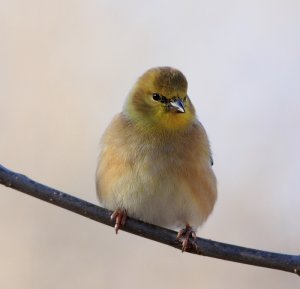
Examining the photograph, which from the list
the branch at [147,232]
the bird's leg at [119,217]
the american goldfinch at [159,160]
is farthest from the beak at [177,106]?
the branch at [147,232]

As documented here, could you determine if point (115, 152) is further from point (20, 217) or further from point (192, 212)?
point (20, 217)

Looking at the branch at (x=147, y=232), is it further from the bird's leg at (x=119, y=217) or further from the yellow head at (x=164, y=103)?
the yellow head at (x=164, y=103)

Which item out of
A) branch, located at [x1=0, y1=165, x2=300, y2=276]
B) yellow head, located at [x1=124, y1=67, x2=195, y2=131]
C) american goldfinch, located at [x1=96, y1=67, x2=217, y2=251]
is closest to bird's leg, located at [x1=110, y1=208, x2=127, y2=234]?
american goldfinch, located at [x1=96, y1=67, x2=217, y2=251]

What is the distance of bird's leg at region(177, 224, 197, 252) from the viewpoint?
3.94 metres

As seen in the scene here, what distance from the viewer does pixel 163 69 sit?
446 cm

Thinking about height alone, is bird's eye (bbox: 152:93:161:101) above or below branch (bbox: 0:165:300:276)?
above

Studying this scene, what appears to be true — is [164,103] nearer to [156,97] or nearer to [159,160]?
[156,97]

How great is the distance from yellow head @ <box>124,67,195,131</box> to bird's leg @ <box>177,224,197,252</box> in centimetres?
59

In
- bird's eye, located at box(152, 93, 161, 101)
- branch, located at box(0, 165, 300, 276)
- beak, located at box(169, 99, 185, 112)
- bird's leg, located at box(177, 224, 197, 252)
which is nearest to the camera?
branch, located at box(0, 165, 300, 276)

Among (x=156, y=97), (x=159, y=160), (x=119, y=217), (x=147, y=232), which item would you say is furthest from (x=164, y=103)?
(x=147, y=232)

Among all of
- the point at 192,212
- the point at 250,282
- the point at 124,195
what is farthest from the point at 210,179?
the point at 250,282

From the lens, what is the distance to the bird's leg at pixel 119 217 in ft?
13.2

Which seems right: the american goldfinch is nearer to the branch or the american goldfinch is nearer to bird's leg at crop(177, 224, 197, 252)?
bird's leg at crop(177, 224, 197, 252)

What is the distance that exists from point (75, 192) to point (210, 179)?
171 centimetres
